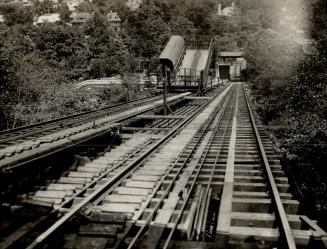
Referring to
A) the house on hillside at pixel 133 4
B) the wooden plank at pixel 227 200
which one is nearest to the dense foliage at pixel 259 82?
the wooden plank at pixel 227 200

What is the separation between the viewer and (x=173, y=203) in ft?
17.5

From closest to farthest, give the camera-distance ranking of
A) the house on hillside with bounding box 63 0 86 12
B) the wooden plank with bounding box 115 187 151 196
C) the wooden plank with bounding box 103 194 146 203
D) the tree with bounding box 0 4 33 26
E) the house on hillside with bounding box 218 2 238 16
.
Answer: the wooden plank with bounding box 103 194 146 203
the wooden plank with bounding box 115 187 151 196
the house on hillside with bounding box 218 2 238 16
the tree with bounding box 0 4 33 26
the house on hillside with bounding box 63 0 86 12

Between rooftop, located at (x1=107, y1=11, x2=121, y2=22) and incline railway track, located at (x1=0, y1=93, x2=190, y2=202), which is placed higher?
rooftop, located at (x1=107, y1=11, x2=121, y2=22)

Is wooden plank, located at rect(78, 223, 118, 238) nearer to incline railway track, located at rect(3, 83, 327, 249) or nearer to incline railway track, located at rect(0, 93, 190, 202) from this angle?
incline railway track, located at rect(3, 83, 327, 249)

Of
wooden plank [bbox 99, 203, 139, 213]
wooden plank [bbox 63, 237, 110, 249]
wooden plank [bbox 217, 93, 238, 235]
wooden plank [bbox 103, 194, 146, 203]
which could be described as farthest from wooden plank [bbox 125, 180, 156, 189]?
wooden plank [bbox 63, 237, 110, 249]

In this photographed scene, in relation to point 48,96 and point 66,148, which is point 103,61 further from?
point 66,148

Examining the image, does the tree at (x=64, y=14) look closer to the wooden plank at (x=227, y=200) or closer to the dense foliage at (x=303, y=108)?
the dense foliage at (x=303, y=108)

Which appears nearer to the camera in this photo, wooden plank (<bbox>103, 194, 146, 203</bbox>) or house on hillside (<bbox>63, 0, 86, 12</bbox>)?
wooden plank (<bbox>103, 194, 146, 203</bbox>)

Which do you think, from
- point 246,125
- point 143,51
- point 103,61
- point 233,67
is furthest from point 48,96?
point 233,67

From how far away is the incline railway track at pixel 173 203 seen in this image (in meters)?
4.30

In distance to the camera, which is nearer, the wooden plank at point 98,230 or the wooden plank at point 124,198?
the wooden plank at point 98,230

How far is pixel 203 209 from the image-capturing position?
5215 millimetres

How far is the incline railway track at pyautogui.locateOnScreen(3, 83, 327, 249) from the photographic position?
4.30m

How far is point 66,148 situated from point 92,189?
187cm
